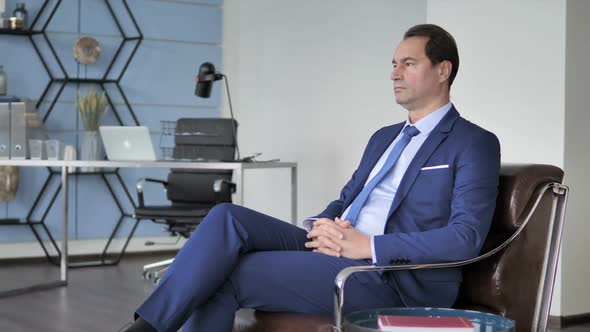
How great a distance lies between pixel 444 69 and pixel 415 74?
0.10 meters

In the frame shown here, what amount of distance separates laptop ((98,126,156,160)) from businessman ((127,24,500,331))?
118 inches

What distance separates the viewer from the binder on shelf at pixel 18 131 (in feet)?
17.7

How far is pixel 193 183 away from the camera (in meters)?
5.94

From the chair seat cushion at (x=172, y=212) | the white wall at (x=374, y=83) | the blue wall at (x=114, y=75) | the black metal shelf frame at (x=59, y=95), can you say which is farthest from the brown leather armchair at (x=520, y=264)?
the blue wall at (x=114, y=75)

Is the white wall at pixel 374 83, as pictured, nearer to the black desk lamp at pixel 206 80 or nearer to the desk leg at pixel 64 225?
the black desk lamp at pixel 206 80

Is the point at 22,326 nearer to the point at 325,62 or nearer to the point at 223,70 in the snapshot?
the point at 325,62

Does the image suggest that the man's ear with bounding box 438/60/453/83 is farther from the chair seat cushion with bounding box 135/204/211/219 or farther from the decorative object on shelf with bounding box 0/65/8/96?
the decorative object on shelf with bounding box 0/65/8/96

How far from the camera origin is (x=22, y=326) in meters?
4.23

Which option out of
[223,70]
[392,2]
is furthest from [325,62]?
[223,70]

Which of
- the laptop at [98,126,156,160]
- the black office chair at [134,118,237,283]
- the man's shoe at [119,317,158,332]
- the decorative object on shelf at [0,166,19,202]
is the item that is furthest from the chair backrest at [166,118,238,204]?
the man's shoe at [119,317,158,332]

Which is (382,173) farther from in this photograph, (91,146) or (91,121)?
(91,121)

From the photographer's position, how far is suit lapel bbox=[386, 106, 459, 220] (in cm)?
258

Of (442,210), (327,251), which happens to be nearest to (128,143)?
(327,251)

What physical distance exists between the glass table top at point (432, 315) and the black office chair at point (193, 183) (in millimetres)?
3424
